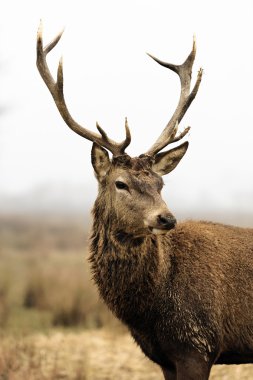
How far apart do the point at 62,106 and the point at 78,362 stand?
12.2ft

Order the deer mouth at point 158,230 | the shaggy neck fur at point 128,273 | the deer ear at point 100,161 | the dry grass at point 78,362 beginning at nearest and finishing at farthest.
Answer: the deer mouth at point 158,230 < the shaggy neck fur at point 128,273 < the deer ear at point 100,161 < the dry grass at point 78,362

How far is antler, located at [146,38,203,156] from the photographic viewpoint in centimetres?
793

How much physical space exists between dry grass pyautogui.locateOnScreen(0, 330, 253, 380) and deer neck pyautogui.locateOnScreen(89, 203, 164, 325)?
2233mm

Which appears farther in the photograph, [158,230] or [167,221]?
[158,230]

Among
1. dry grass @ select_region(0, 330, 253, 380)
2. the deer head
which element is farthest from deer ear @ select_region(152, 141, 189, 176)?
dry grass @ select_region(0, 330, 253, 380)

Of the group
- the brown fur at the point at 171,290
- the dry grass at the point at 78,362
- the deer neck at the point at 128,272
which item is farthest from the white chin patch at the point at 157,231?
the dry grass at the point at 78,362

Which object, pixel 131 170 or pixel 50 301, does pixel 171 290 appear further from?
pixel 50 301

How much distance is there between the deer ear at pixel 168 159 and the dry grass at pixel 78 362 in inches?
117

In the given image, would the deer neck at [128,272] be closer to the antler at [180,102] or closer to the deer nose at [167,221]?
the deer nose at [167,221]

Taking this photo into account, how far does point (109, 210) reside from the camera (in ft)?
24.3

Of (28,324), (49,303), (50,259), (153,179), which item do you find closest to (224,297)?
(153,179)

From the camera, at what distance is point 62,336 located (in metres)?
12.1

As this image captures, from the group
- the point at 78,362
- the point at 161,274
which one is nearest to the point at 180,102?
the point at 161,274

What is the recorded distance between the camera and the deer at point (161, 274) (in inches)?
279
